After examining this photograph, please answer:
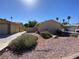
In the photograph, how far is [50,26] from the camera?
31.0 m

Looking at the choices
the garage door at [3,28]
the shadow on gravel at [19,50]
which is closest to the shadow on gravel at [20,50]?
the shadow on gravel at [19,50]

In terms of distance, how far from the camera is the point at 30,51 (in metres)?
11.7

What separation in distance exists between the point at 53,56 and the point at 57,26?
22.0 m

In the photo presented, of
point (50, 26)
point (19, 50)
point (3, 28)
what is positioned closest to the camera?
point (19, 50)

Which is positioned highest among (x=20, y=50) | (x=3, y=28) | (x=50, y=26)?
(x=50, y=26)

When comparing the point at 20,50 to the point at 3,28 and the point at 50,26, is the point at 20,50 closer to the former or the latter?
the point at 3,28

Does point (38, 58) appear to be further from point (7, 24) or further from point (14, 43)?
point (7, 24)

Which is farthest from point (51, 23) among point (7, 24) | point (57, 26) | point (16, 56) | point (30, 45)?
point (16, 56)

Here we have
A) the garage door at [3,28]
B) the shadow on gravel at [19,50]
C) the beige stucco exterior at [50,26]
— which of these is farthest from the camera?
the beige stucco exterior at [50,26]

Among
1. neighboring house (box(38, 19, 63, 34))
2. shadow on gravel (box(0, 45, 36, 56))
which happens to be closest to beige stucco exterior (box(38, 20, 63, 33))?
neighboring house (box(38, 19, 63, 34))

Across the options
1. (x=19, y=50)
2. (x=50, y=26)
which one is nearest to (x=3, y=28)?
(x=50, y=26)

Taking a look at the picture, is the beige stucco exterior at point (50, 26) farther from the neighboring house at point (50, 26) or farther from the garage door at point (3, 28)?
the garage door at point (3, 28)

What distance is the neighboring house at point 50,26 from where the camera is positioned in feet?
99.4

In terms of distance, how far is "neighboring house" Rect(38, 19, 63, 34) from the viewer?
99.4 feet
